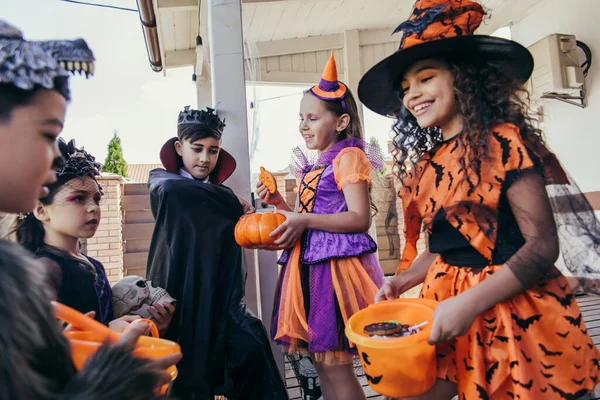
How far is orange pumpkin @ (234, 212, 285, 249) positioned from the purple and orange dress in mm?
154

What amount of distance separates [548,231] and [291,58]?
230 inches

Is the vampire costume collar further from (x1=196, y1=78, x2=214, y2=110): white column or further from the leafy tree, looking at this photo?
the leafy tree

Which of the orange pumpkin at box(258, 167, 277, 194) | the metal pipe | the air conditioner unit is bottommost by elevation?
the orange pumpkin at box(258, 167, 277, 194)

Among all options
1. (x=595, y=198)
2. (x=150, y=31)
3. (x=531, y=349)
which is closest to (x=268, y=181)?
(x=531, y=349)

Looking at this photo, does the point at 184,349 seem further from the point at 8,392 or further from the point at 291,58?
the point at 291,58

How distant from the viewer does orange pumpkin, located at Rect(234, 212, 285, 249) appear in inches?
71.9

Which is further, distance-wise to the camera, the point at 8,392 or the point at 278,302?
the point at 278,302

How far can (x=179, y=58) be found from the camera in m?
6.17

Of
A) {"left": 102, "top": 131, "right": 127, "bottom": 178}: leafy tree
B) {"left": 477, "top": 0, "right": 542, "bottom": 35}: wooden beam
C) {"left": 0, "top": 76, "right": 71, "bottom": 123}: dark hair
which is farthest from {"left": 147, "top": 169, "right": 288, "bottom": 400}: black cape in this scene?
{"left": 102, "top": 131, "right": 127, "bottom": 178}: leafy tree

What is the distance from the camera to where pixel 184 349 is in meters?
1.78

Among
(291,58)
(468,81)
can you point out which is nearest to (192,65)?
(291,58)

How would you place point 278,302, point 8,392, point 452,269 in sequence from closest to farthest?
point 8,392 < point 452,269 < point 278,302

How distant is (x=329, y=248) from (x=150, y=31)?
364 cm

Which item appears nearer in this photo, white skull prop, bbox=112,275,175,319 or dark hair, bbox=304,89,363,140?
white skull prop, bbox=112,275,175,319
